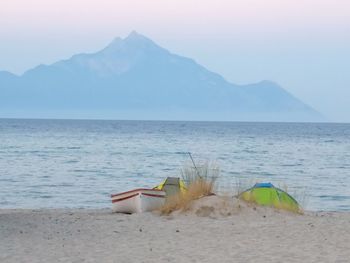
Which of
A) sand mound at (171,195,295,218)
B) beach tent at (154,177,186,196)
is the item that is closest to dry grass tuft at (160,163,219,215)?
sand mound at (171,195,295,218)

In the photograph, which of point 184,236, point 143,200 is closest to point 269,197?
point 143,200

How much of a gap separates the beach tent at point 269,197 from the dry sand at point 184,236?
0.74 metres

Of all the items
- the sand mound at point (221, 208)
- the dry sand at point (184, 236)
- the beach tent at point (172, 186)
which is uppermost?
the beach tent at point (172, 186)

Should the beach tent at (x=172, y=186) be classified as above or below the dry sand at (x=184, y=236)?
above

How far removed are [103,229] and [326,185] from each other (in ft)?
54.2

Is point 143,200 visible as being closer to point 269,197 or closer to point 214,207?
point 214,207

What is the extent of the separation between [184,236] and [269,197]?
465cm

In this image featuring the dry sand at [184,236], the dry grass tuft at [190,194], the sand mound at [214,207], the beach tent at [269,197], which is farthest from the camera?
the beach tent at [269,197]

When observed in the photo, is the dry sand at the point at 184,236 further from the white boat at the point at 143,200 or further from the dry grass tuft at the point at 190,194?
the white boat at the point at 143,200

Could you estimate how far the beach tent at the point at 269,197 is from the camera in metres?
17.3

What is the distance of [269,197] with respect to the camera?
57.7ft

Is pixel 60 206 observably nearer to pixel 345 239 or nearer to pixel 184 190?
pixel 184 190

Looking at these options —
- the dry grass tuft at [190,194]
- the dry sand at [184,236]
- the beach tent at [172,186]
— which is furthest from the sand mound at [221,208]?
the beach tent at [172,186]

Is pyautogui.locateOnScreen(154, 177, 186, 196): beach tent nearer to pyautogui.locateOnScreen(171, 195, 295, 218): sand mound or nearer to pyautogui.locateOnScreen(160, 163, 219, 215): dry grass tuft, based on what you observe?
pyautogui.locateOnScreen(160, 163, 219, 215): dry grass tuft
